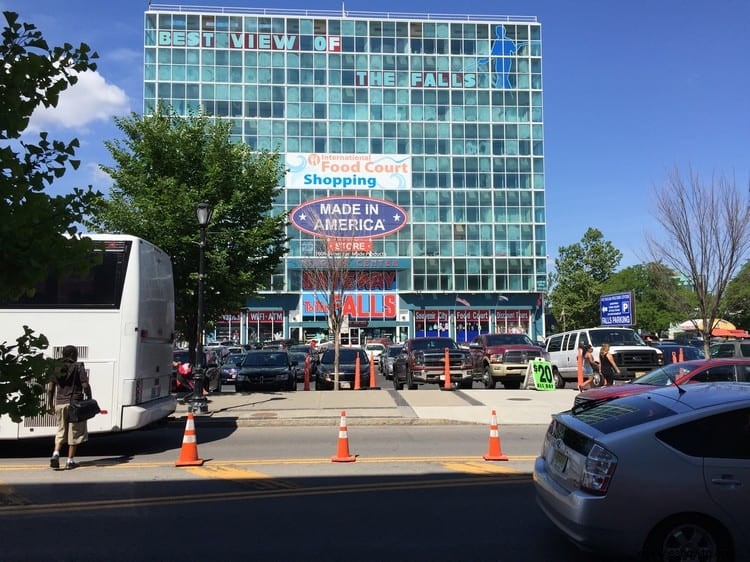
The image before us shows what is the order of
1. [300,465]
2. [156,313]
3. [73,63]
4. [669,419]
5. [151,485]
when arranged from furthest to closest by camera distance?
[156,313] < [300,465] < [151,485] < [669,419] < [73,63]

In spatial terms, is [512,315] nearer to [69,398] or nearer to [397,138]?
[397,138]

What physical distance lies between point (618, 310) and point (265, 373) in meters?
20.6

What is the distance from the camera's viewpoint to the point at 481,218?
225ft

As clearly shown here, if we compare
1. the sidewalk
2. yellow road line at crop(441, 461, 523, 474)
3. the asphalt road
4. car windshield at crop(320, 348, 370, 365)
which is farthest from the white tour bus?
car windshield at crop(320, 348, 370, 365)

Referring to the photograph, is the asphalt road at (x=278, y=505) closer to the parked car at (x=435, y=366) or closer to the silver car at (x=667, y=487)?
the silver car at (x=667, y=487)

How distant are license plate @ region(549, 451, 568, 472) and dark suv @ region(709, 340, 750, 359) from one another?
18.2m

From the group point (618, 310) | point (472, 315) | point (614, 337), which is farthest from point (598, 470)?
point (472, 315)

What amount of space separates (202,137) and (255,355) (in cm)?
776

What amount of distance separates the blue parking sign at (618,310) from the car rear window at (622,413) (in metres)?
28.4

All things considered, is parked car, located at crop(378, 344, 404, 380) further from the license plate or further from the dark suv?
the license plate

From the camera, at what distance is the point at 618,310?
3384 centimetres

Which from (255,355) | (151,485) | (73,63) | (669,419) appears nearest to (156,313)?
(151,485)

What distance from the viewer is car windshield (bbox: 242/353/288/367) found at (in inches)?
870

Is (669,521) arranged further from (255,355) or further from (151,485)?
(255,355)
